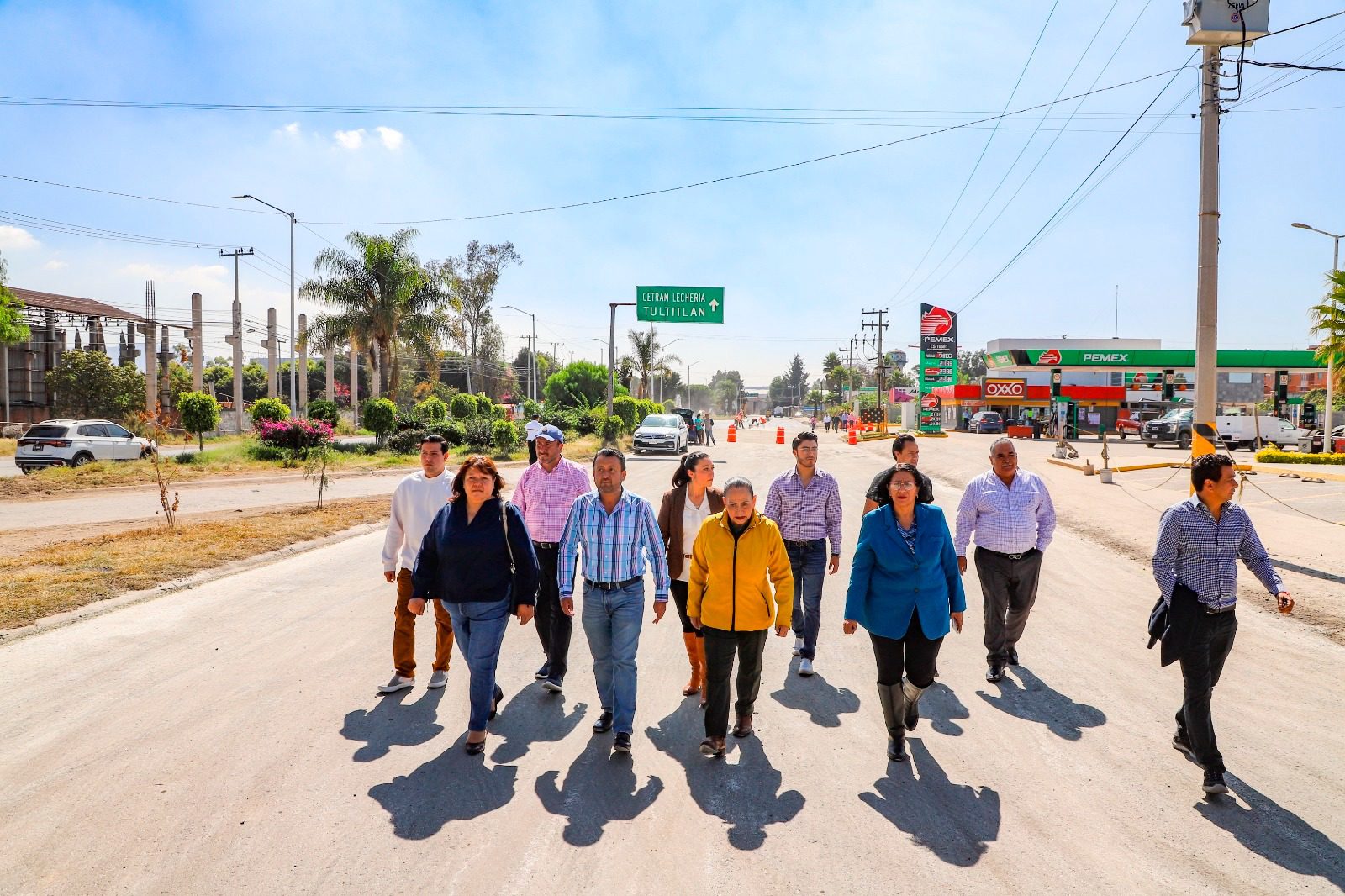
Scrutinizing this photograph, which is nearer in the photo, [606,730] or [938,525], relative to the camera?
[938,525]

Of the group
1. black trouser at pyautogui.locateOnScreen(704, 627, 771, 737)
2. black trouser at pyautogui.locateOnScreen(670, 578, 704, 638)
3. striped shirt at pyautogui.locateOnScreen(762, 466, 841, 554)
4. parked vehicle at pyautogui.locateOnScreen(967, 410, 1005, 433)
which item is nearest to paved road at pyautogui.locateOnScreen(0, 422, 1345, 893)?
black trouser at pyautogui.locateOnScreen(704, 627, 771, 737)

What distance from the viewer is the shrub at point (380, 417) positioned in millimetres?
33219

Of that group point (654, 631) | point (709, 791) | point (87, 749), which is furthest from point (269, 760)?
point (654, 631)

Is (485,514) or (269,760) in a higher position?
(485,514)

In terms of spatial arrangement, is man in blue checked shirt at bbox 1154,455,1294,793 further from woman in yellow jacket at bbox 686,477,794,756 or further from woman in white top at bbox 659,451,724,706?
woman in white top at bbox 659,451,724,706

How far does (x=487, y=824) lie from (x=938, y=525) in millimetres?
2766

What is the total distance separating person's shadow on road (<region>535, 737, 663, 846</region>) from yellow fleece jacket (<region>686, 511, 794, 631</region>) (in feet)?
2.96

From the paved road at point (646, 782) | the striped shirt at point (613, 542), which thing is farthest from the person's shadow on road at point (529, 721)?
the striped shirt at point (613, 542)

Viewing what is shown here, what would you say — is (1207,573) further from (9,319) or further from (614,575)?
(9,319)

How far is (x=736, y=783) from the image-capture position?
4.33 metres

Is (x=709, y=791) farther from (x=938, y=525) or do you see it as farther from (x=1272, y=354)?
(x=1272, y=354)

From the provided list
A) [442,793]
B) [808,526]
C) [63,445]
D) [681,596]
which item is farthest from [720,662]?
[63,445]

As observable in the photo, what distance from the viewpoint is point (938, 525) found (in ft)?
15.2

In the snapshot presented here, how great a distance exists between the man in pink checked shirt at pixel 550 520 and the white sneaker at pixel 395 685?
92 cm
